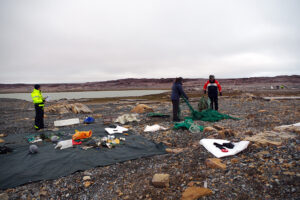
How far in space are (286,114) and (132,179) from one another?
10.3 metres

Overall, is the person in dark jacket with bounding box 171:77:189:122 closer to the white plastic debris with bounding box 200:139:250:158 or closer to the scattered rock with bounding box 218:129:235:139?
the scattered rock with bounding box 218:129:235:139

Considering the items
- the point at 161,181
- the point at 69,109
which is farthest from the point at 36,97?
the point at 161,181

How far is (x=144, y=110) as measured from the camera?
14461 millimetres

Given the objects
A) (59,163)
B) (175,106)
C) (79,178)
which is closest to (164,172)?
(79,178)

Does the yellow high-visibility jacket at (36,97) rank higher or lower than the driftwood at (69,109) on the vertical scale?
higher

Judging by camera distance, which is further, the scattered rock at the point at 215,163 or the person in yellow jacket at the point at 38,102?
the person in yellow jacket at the point at 38,102

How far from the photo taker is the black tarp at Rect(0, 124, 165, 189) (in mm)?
4613

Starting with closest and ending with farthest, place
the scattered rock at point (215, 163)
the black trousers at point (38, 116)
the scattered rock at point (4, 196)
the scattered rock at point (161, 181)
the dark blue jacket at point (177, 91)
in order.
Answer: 1. the scattered rock at point (4, 196)
2. the scattered rock at point (161, 181)
3. the scattered rock at point (215, 163)
4. the black trousers at point (38, 116)
5. the dark blue jacket at point (177, 91)

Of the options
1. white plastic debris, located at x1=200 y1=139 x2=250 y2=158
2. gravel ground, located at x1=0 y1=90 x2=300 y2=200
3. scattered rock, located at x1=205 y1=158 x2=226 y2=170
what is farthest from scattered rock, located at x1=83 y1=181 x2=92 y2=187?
white plastic debris, located at x1=200 y1=139 x2=250 y2=158

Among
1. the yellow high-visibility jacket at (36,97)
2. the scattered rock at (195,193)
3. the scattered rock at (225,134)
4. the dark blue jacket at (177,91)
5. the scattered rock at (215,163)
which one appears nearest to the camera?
the scattered rock at (195,193)

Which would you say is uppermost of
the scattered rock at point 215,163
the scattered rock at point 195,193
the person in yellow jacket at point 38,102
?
the person in yellow jacket at point 38,102

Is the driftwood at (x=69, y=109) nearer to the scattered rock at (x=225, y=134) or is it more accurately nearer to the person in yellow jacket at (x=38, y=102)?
the person in yellow jacket at (x=38, y=102)

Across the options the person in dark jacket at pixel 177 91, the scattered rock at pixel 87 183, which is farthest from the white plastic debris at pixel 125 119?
the scattered rock at pixel 87 183

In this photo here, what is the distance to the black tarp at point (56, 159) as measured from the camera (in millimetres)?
4613
